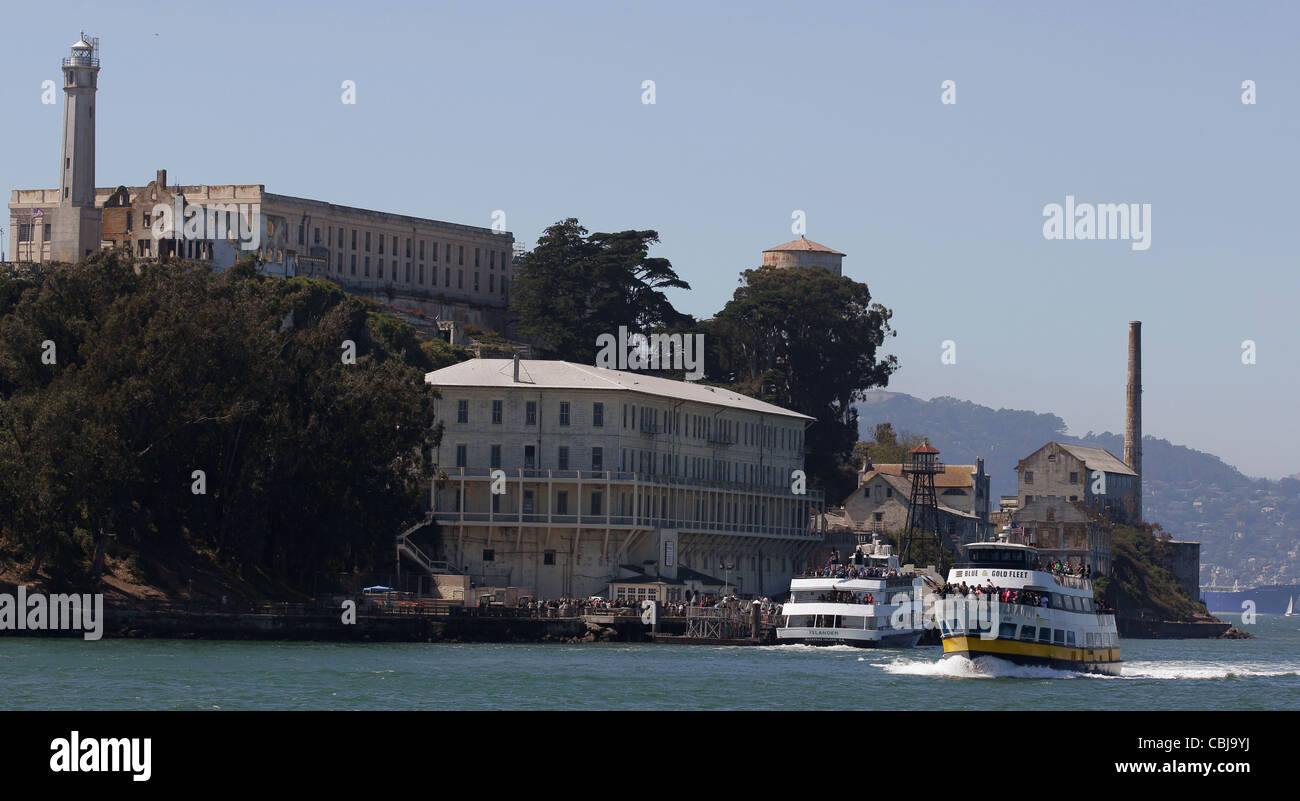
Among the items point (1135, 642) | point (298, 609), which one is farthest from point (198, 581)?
point (1135, 642)

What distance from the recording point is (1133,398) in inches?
6821

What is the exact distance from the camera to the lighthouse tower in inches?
5007

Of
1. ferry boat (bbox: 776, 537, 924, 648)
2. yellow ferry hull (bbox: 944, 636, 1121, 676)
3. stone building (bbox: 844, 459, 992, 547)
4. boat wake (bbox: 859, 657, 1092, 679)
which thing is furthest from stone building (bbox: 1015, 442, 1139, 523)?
boat wake (bbox: 859, 657, 1092, 679)

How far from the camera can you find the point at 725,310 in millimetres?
146500

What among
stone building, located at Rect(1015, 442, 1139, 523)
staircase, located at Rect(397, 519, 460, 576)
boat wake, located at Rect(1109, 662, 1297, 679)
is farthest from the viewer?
stone building, located at Rect(1015, 442, 1139, 523)

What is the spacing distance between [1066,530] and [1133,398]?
21594mm

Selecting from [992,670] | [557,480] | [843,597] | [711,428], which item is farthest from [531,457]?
[992,670]

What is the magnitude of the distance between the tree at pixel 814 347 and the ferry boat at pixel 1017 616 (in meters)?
68.1

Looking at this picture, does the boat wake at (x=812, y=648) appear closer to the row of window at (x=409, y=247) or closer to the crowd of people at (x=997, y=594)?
the crowd of people at (x=997, y=594)

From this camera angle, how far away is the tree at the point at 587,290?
13850 cm

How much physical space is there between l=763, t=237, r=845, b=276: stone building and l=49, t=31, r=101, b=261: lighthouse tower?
58.3 metres

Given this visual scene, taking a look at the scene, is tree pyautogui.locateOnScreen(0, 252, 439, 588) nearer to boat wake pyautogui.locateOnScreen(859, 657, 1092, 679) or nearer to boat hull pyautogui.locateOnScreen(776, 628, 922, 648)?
boat hull pyautogui.locateOnScreen(776, 628, 922, 648)
